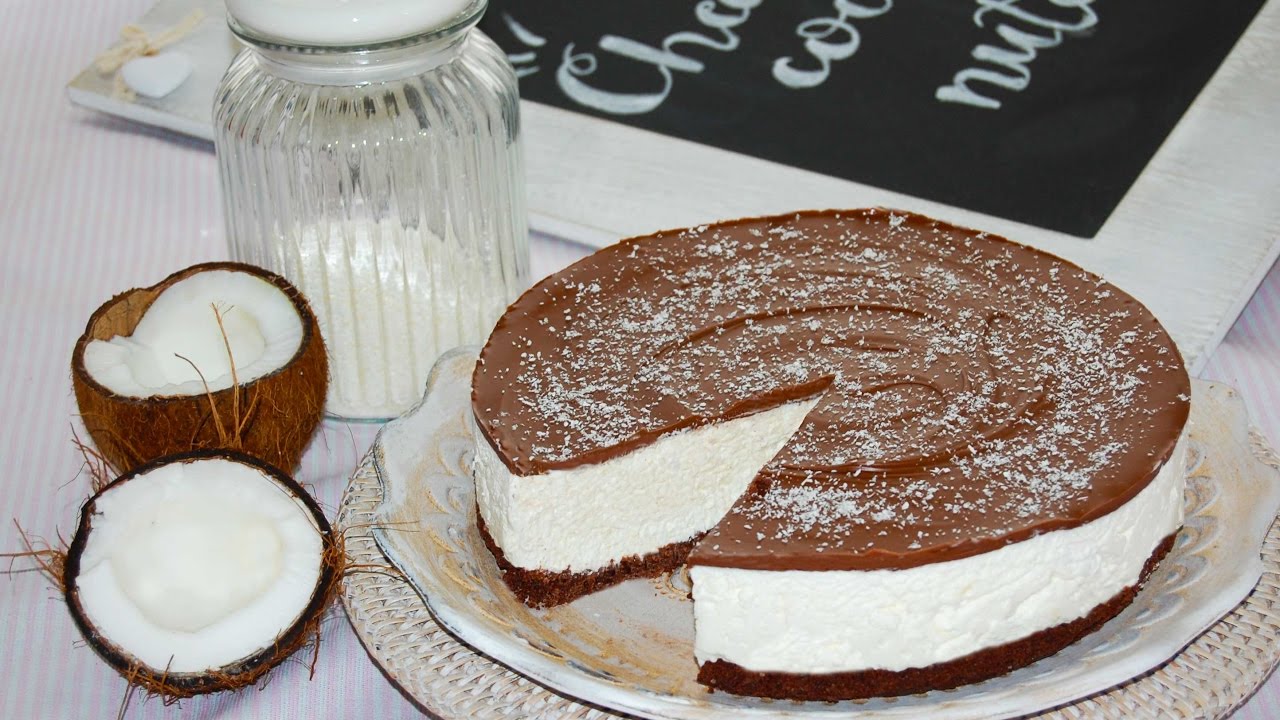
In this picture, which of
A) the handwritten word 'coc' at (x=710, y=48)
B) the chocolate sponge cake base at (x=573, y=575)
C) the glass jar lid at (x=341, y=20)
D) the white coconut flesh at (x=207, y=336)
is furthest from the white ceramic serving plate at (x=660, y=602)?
the handwritten word 'coc' at (x=710, y=48)

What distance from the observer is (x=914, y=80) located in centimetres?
310

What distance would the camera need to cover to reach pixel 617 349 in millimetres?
2057

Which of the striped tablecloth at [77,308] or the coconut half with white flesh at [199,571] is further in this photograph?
the striped tablecloth at [77,308]

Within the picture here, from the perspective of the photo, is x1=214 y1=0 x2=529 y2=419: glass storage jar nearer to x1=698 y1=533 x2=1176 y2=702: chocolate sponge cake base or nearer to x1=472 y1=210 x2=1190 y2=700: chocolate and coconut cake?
x1=472 y1=210 x2=1190 y2=700: chocolate and coconut cake

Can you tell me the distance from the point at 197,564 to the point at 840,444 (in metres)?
0.84

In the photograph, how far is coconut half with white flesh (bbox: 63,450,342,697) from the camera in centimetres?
170

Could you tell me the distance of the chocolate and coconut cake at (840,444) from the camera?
5.77 feet

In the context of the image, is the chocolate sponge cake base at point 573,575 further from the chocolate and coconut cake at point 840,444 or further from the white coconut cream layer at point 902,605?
the white coconut cream layer at point 902,605

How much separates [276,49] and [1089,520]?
1.27 meters

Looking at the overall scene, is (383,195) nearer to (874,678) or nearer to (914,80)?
(874,678)

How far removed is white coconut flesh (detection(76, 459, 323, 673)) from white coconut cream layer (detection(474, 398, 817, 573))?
0.89 ft

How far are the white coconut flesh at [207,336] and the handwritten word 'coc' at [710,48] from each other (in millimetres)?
1133

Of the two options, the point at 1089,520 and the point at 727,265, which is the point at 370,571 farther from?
the point at 1089,520

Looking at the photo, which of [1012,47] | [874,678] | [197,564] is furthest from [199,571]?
[1012,47]
